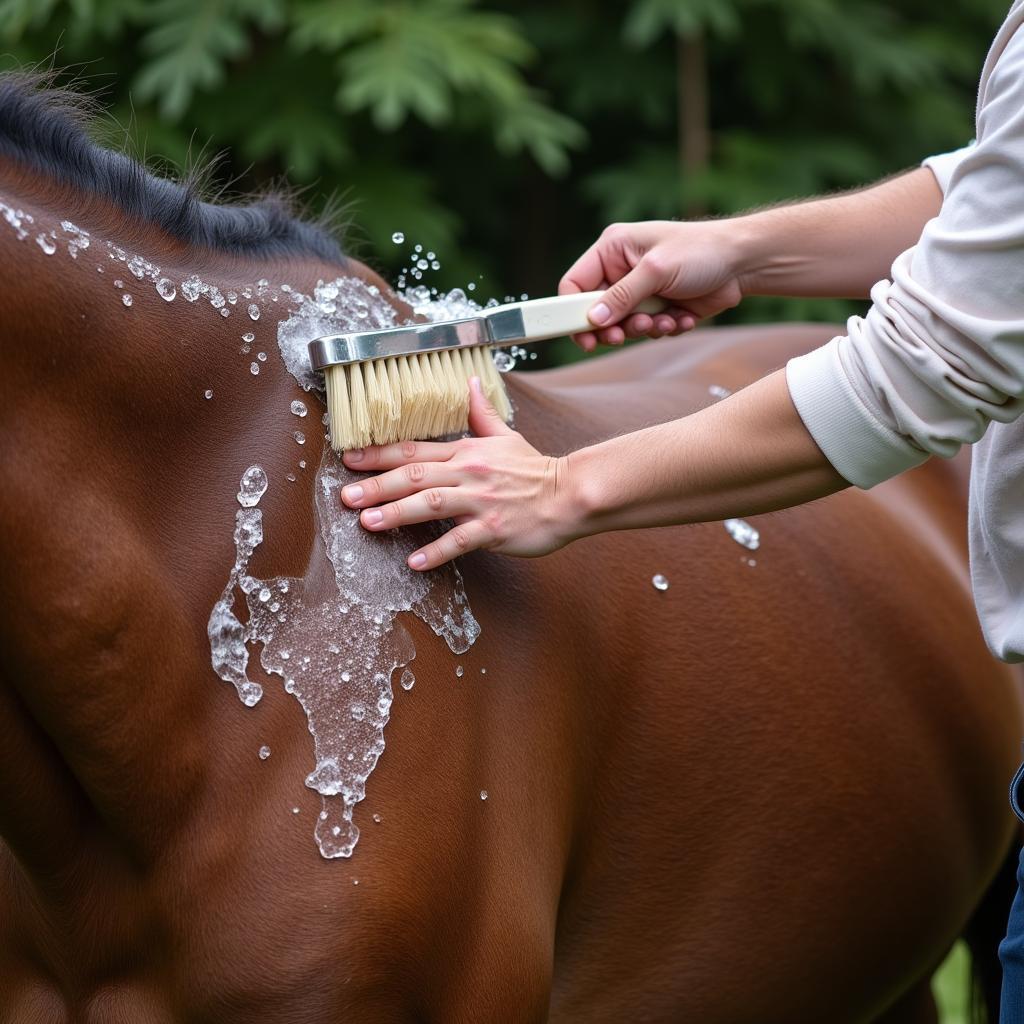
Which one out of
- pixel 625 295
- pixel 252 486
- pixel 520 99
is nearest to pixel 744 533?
pixel 625 295

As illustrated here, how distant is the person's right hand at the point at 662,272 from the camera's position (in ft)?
5.63

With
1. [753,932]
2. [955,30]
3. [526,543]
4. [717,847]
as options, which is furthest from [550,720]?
[955,30]

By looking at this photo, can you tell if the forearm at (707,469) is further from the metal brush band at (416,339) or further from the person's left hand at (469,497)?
the metal brush band at (416,339)

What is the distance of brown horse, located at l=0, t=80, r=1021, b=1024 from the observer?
120 centimetres

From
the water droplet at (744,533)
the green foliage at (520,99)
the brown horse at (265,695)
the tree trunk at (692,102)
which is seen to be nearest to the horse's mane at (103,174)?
the brown horse at (265,695)

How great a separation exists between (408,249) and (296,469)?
3.69 meters

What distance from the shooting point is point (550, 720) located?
150cm

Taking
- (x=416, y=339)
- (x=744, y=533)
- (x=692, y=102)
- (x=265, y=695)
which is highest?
(x=416, y=339)

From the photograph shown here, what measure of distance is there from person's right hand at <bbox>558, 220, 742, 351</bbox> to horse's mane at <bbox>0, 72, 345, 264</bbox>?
42cm

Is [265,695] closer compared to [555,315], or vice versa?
[265,695]

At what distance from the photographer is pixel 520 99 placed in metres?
4.39

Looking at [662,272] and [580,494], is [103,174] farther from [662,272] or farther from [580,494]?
[662,272]

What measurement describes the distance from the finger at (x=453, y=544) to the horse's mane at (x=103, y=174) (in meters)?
0.38

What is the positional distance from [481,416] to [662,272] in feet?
1.35
